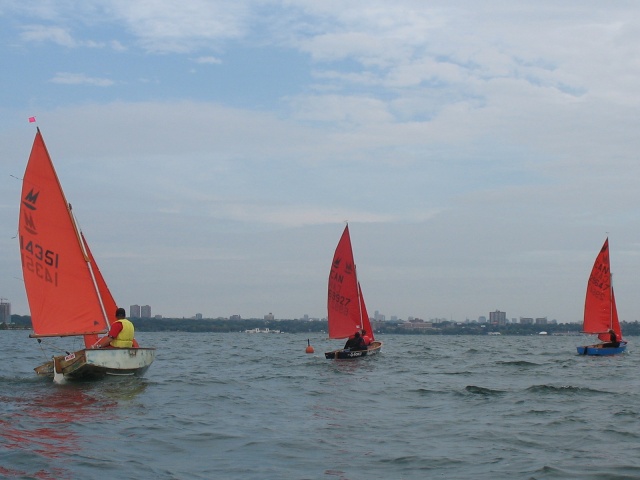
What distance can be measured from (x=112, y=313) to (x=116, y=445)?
13.1 meters

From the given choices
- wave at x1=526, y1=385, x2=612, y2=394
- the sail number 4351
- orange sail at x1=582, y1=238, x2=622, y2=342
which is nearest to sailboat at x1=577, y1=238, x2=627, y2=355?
orange sail at x1=582, y1=238, x2=622, y2=342

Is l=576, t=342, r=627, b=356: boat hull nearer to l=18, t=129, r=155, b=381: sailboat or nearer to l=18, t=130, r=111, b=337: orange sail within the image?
l=18, t=129, r=155, b=381: sailboat

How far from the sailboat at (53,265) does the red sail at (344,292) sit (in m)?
18.6

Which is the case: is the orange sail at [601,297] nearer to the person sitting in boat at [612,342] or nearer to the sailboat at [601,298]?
the sailboat at [601,298]

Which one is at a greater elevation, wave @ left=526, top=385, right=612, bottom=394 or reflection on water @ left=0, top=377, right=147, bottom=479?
reflection on water @ left=0, top=377, right=147, bottom=479

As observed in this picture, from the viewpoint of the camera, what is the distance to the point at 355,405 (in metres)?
20.8

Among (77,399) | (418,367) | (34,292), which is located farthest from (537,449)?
(418,367)

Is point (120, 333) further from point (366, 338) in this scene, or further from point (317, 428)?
point (366, 338)

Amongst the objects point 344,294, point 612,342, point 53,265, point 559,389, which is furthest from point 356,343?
point 53,265

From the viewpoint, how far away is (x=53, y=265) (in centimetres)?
2380

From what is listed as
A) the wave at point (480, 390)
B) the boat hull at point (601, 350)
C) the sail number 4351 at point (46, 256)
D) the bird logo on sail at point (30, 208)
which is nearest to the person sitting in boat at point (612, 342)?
the boat hull at point (601, 350)

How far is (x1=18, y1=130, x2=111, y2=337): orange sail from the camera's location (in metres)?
23.6

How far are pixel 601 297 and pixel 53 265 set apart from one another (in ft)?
112

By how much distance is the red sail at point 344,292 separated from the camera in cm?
4153
